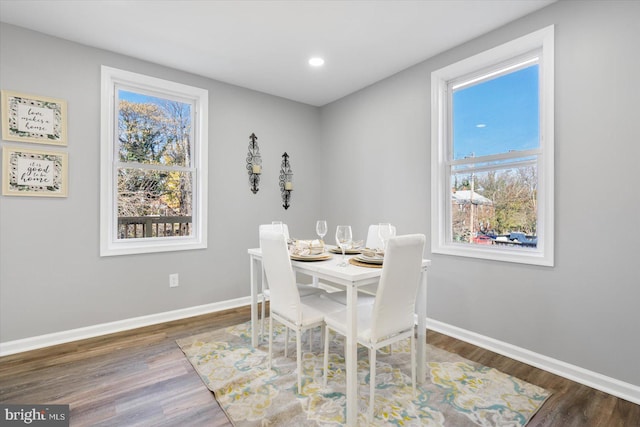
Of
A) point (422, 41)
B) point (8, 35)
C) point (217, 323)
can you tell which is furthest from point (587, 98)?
point (8, 35)

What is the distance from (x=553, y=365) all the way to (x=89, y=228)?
3.86 meters

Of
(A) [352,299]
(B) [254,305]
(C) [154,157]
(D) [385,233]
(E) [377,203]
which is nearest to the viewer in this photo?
(A) [352,299]

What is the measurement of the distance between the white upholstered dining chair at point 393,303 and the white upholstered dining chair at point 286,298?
15 centimetres

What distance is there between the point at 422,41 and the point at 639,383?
2.82 metres

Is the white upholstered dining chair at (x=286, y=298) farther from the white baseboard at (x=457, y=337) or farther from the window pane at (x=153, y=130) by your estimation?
the window pane at (x=153, y=130)

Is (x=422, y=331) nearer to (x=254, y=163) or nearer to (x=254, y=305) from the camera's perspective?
(x=254, y=305)

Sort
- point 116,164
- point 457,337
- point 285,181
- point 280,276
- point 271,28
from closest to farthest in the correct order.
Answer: point 280,276, point 271,28, point 457,337, point 116,164, point 285,181

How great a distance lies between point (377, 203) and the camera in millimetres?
3520

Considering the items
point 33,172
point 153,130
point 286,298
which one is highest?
point 153,130

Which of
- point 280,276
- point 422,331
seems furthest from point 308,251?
point 422,331

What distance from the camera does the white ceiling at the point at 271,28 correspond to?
2195 mm

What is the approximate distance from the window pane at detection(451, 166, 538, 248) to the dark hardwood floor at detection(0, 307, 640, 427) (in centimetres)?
94

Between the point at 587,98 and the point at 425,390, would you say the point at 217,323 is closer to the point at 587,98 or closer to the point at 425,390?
the point at 425,390

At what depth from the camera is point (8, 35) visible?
7.83 feet
